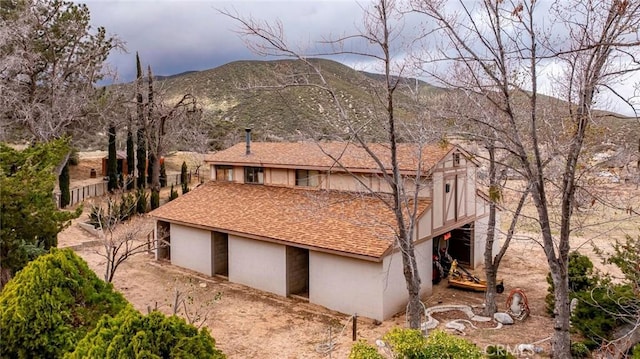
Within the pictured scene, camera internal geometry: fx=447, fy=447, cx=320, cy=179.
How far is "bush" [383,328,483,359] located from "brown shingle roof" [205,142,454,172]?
8.20 m

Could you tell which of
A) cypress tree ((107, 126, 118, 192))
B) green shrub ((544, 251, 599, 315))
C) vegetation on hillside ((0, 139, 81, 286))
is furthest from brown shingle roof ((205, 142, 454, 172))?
cypress tree ((107, 126, 118, 192))

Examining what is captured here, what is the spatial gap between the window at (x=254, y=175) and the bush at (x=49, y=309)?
42.4 ft

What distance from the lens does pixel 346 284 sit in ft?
45.5

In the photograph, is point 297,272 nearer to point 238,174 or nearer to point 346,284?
point 346,284

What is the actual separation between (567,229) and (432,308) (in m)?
5.96

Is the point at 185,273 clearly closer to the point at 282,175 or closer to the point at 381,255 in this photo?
the point at 282,175

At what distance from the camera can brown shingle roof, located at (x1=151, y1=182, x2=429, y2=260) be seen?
13.9m

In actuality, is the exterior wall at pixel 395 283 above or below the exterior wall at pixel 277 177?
below

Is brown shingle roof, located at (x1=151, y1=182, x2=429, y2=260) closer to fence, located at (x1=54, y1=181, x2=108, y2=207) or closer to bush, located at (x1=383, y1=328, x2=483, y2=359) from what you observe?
bush, located at (x1=383, y1=328, x2=483, y2=359)

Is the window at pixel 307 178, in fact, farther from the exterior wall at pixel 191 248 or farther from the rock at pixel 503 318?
the rock at pixel 503 318

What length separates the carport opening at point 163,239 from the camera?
19.7m

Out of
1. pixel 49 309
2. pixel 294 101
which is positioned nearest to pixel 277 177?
pixel 49 309

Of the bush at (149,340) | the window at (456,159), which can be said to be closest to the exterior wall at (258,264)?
the window at (456,159)

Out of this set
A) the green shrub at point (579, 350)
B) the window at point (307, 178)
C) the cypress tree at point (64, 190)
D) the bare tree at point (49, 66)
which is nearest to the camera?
the green shrub at point (579, 350)
